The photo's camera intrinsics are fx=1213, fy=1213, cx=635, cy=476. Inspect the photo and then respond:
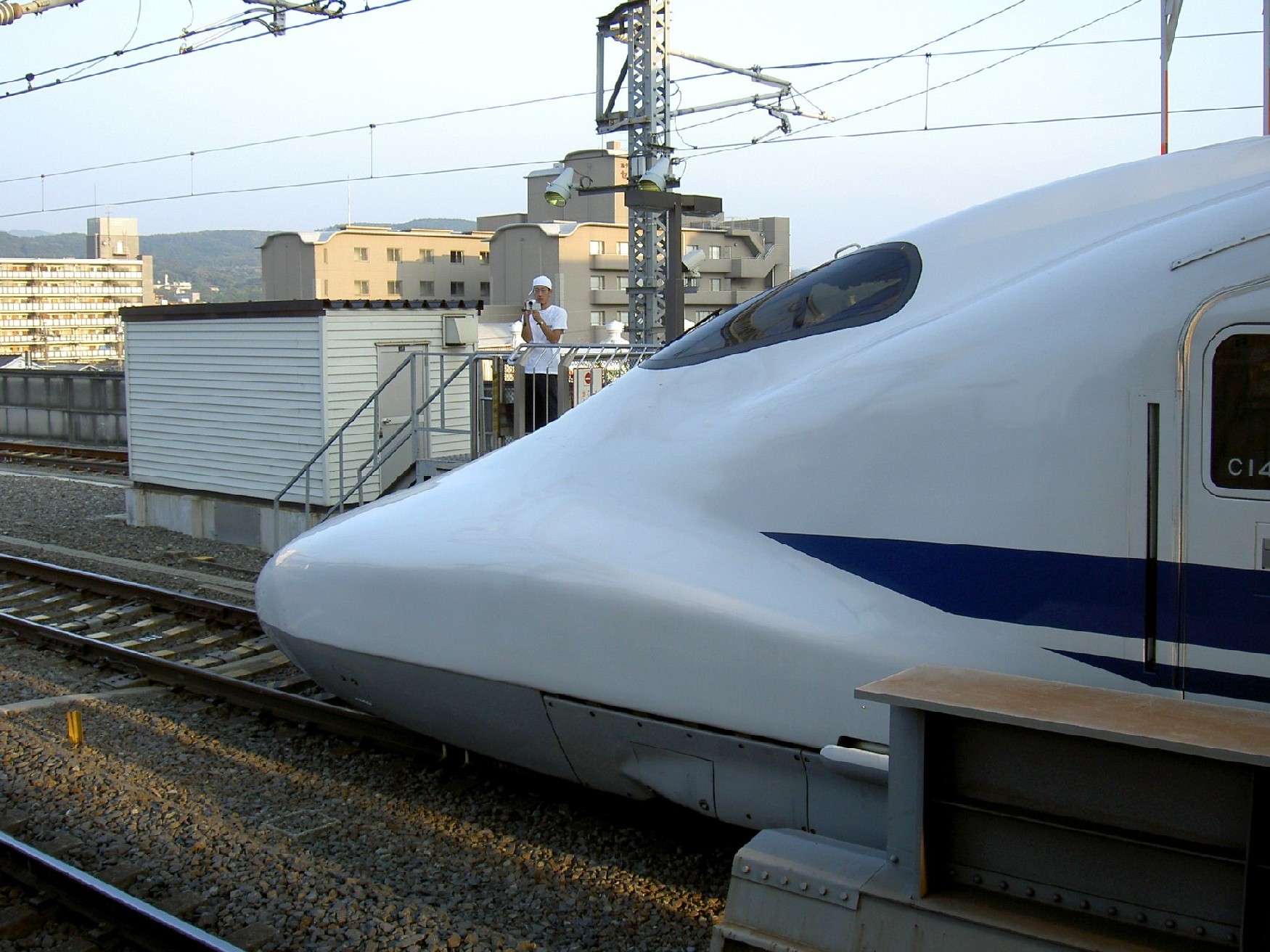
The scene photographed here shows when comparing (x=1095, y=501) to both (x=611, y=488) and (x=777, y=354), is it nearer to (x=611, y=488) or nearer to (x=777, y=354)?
(x=777, y=354)

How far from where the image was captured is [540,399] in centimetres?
1054

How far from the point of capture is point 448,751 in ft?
21.8

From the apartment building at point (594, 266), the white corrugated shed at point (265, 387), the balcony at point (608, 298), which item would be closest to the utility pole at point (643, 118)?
the white corrugated shed at point (265, 387)

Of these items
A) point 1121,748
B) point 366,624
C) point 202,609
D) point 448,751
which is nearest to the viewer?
point 1121,748

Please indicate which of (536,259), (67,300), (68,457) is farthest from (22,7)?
(67,300)

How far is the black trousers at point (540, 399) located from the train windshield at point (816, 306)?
4.83 m

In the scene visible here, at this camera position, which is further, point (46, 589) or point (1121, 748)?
point (46, 589)

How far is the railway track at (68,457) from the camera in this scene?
2298 centimetres

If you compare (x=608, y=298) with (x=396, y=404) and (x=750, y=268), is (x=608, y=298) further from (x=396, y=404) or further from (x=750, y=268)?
(x=396, y=404)

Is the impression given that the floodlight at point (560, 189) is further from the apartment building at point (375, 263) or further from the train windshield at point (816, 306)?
the apartment building at point (375, 263)

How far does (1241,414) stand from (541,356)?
7.46 metres

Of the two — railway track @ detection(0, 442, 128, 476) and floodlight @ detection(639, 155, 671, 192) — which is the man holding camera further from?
railway track @ detection(0, 442, 128, 476)

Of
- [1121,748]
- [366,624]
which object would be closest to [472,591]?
[366,624]

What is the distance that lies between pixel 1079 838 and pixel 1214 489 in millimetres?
1150
